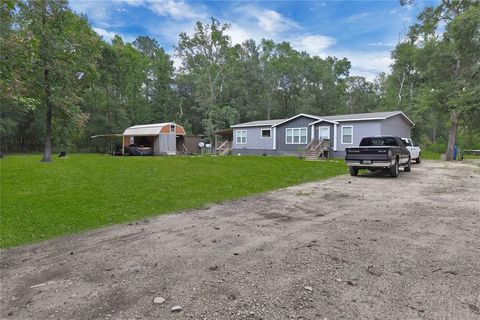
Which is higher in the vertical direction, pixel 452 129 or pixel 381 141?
pixel 452 129

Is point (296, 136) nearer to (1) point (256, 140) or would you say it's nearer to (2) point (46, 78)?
(1) point (256, 140)

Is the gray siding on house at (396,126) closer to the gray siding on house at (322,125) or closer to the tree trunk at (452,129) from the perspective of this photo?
the tree trunk at (452,129)

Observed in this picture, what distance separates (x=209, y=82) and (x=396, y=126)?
2518 centimetres

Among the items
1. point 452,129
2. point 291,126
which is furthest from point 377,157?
point 452,129

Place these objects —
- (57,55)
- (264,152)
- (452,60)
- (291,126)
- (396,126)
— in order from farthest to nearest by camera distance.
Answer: (264,152) → (291,126) → (396,126) → (452,60) → (57,55)

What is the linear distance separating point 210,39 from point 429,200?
3700 cm

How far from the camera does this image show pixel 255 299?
9.09 ft

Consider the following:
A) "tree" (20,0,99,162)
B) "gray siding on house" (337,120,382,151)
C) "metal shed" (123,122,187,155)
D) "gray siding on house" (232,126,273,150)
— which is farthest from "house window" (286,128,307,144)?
"tree" (20,0,99,162)

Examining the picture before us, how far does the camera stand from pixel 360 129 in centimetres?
2286

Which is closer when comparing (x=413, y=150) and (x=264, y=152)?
(x=413, y=150)

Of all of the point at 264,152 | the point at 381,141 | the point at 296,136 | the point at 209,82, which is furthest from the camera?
the point at 209,82

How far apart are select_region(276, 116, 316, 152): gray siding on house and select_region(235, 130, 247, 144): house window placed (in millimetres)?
4329

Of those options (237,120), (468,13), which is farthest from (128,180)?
(237,120)

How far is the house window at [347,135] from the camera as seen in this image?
2331cm
